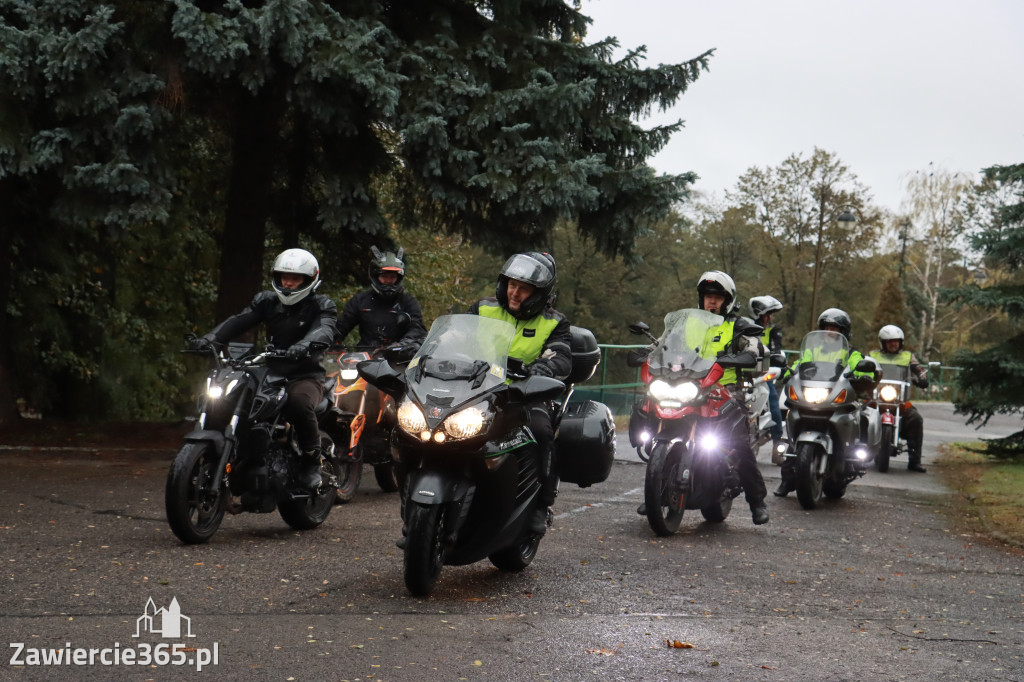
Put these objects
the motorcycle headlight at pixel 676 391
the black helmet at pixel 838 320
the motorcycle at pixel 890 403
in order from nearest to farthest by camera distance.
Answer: the motorcycle headlight at pixel 676 391 < the black helmet at pixel 838 320 < the motorcycle at pixel 890 403

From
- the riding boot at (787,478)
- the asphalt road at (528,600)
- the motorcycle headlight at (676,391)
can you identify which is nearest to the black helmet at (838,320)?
the riding boot at (787,478)

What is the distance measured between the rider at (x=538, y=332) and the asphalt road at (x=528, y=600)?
0.62m

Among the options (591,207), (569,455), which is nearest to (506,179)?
(591,207)

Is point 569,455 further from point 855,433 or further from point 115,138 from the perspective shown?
point 115,138

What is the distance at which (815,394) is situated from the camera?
39.0 feet

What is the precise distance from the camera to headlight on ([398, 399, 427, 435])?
258 inches

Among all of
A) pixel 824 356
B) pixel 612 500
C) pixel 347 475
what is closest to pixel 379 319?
pixel 347 475

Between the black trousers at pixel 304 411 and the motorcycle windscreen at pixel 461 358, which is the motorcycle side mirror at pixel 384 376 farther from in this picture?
the black trousers at pixel 304 411

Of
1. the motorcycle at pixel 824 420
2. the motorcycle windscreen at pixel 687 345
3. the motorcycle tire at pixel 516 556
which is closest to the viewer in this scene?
the motorcycle tire at pixel 516 556

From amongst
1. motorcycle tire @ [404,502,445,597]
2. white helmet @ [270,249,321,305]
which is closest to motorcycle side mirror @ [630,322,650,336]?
white helmet @ [270,249,321,305]

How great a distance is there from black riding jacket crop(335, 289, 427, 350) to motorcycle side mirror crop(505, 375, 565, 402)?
468cm

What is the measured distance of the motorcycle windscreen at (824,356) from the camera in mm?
12102

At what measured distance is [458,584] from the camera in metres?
7.18

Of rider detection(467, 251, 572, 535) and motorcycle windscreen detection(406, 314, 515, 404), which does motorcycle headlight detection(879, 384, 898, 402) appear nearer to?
rider detection(467, 251, 572, 535)
